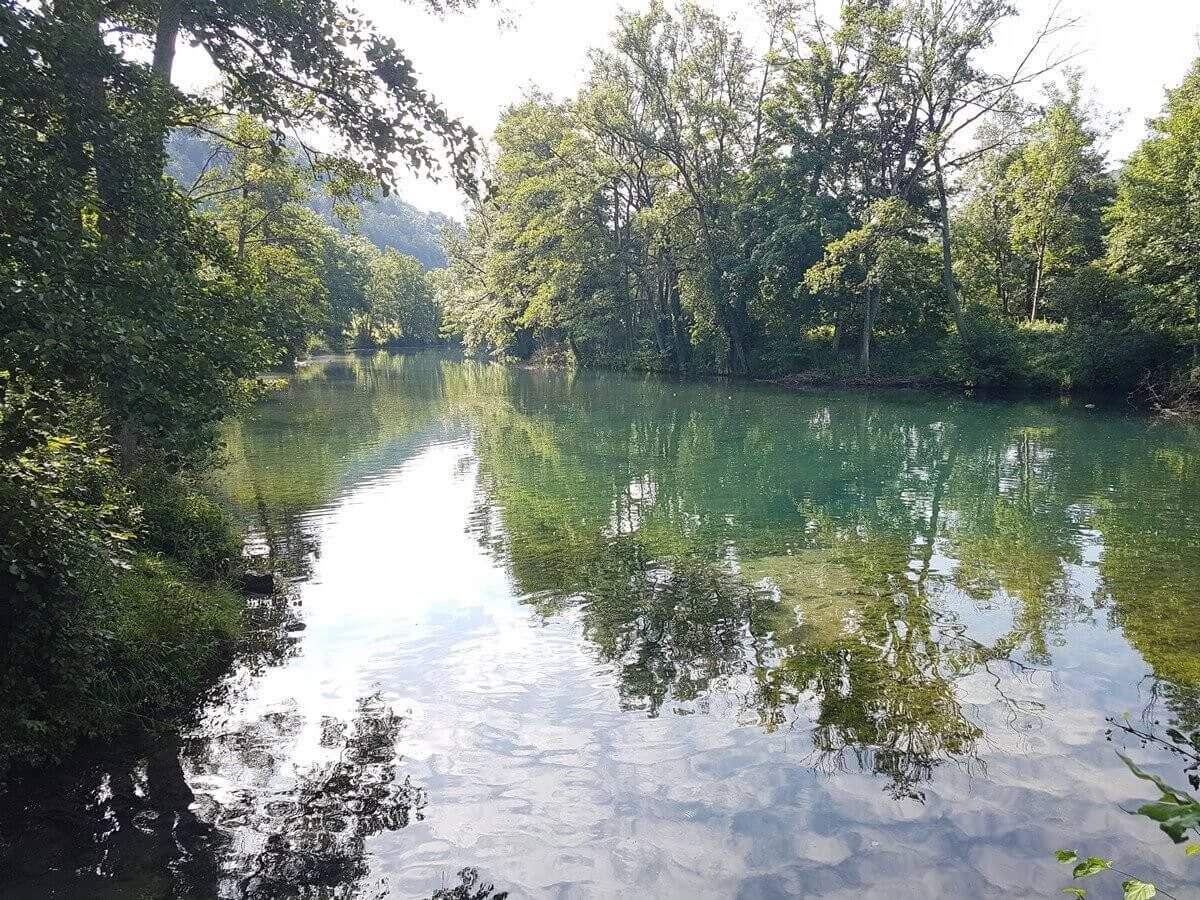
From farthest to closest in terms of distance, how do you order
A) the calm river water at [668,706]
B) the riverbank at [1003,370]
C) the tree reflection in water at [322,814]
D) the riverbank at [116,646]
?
the riverbank at [1003,370], the riverbank at [116,646], the calm river water at [668,706], the tree reflection in water at [322,814]

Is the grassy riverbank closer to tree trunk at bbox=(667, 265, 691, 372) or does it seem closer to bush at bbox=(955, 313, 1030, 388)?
bush at bbox=(955, 313, 1030, 388)

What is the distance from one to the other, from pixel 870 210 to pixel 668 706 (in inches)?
1443

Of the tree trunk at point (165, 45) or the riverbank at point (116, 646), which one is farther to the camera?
the tree trunk at point (165, 45)

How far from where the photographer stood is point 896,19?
3578 centimetres

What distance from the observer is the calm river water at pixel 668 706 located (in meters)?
5.40

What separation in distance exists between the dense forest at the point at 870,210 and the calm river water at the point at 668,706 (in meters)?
19.3

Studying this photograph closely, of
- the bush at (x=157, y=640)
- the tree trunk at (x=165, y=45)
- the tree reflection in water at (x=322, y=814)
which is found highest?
the tree trunk at (x=165, y=45)

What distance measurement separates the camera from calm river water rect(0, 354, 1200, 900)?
17.7 ft

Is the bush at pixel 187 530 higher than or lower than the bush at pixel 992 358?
lower

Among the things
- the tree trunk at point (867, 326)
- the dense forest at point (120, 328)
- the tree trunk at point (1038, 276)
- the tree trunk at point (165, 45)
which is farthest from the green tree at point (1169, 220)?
the tree trunk at point (165, 45)

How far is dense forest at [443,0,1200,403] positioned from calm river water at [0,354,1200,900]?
19294 millimetres

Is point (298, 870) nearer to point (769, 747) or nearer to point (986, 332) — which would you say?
point (769, 747)

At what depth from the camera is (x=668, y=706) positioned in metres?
7.71

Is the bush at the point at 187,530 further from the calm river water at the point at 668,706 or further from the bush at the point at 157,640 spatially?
the calm river water at the point at 668,706
